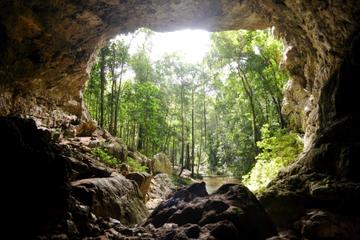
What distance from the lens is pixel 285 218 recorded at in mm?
6449

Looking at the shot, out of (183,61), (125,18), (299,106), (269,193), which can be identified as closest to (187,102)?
(183,61)

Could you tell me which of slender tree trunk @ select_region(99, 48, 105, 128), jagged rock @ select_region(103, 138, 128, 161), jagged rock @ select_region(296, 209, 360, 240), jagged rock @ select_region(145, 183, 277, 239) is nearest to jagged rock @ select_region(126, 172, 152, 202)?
jagged rock @ select_region(103, 138, 128, 161)

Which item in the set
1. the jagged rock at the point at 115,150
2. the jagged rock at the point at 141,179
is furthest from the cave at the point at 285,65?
the jagged rock at the point at 141,179

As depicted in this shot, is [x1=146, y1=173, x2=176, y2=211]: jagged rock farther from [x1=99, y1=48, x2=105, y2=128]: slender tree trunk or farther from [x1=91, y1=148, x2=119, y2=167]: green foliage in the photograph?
[x1=99, y1=48, x2=105, y2=128]: slender tree trunk

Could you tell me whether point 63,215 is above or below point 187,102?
below

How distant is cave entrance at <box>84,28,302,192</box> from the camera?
19014 millimetres

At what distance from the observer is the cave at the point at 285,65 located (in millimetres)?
6047

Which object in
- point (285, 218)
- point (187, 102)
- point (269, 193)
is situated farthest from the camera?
point (187, 102)

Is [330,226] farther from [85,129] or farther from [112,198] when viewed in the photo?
[85,129]

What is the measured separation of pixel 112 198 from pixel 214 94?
97.7ft

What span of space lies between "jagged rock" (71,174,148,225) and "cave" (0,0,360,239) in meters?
2.28

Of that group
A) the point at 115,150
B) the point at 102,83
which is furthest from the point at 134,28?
the point at 102,83

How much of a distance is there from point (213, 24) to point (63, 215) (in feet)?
35.3

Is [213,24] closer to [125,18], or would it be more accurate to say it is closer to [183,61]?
[125,18]
